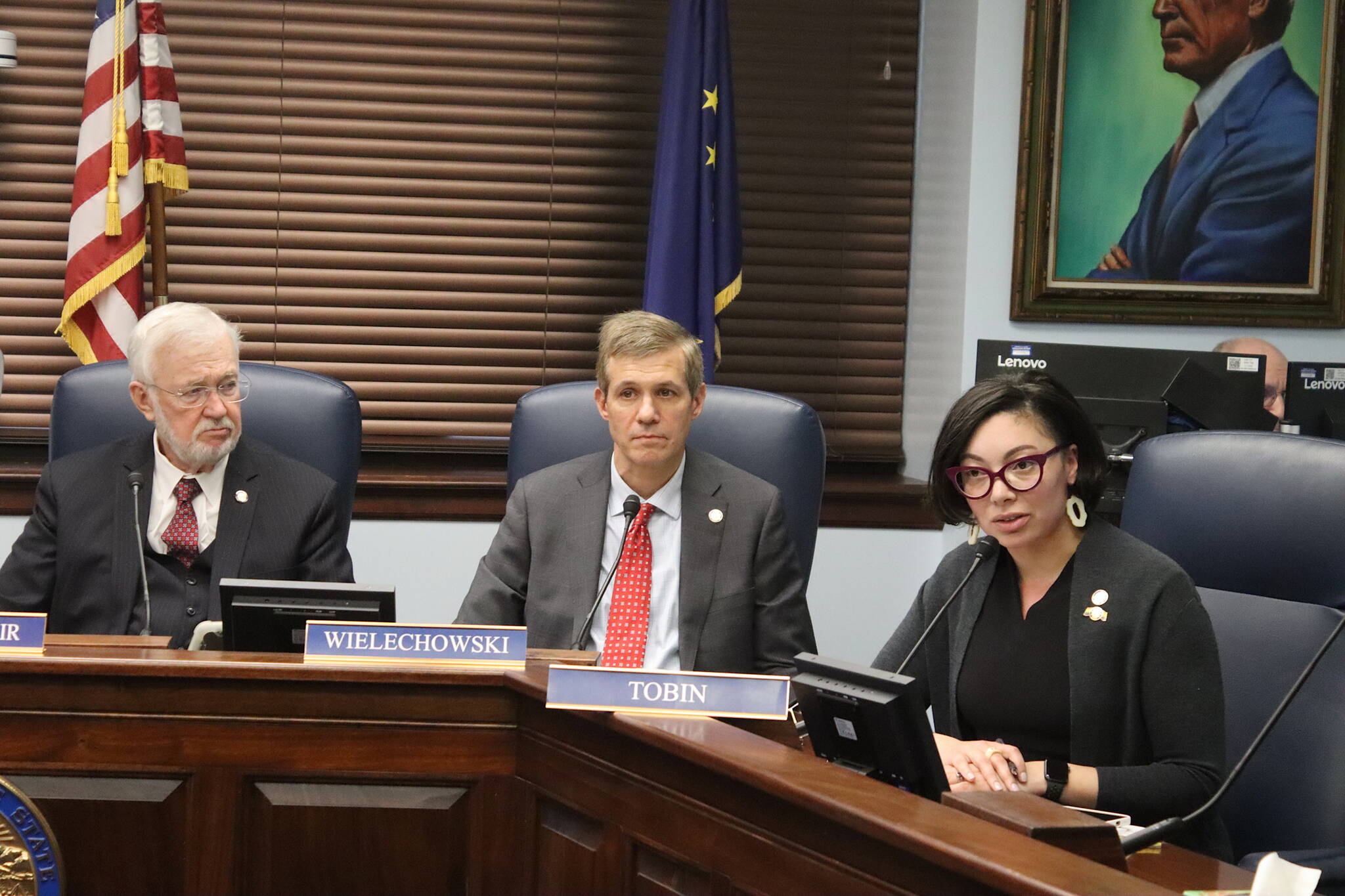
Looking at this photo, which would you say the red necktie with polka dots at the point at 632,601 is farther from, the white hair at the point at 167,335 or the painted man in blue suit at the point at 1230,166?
the painted man in blue suit at the point at 1230,166

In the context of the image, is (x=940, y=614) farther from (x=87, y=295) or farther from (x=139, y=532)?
(x=87, y=295)

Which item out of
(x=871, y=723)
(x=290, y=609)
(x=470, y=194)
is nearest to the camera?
(x=871, y=723)

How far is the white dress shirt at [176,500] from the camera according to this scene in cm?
253

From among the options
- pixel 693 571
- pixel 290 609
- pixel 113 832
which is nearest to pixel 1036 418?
pixel 693 571

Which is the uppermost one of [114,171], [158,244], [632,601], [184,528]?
[114,171]

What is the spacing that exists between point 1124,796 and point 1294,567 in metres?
0.49

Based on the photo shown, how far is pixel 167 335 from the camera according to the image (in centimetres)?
252

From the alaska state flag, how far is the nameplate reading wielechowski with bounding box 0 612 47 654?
2167mm

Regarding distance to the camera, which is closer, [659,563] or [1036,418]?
[1036,418]

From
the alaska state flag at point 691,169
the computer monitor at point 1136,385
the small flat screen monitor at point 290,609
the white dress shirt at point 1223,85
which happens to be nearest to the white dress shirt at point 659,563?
the small flat screen monitor at point 290,609

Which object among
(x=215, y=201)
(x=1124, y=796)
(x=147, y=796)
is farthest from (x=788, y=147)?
(x=147, y=796)

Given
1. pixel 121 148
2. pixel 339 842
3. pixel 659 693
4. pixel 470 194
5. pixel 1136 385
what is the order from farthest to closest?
pixel 470 194 < pixel 121 148 < pixel 1136 385 < pixel 339 842 < pixel 659 693

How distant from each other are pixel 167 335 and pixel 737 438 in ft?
3.51

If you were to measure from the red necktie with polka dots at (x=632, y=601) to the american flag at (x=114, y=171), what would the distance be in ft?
5.67
